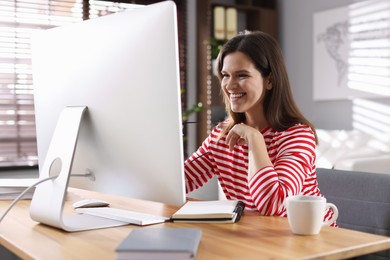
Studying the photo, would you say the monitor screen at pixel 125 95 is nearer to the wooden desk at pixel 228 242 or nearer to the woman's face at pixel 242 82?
the wooden desk at pixel 228 242

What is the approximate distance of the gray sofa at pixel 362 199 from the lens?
1578 millimetres

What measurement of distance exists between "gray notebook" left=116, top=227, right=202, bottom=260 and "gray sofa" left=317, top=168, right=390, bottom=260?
31.6 inches

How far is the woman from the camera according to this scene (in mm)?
1533

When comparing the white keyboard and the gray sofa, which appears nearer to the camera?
the white keyboard

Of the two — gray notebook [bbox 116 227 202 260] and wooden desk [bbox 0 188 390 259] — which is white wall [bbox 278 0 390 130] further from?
gray notebook [bbox 116 227 202 260]

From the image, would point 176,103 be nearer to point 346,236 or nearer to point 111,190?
point 111,190

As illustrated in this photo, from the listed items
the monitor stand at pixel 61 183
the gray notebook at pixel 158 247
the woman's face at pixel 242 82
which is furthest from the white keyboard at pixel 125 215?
the woman's face at pixel 242 82

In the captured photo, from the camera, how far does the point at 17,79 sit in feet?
13.1

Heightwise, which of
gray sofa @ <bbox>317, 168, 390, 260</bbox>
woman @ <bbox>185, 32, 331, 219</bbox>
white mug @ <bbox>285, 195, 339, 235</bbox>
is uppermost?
woman @ <bbox>185, 32, 331, 219</bbox>

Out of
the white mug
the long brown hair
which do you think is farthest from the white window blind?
the white mug

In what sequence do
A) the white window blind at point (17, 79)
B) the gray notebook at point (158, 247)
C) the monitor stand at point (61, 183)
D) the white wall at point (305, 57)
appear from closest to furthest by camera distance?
the gray notebook at point (158, 247), the monitor stand at point (61, 183), the white window blind at point (17, 79), the white wall at point (305, 57)

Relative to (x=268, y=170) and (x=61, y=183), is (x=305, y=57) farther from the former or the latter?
(x=61, y=183)

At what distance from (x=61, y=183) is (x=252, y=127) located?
683 millimetres

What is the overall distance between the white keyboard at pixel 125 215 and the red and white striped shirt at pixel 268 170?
29 centimetres
